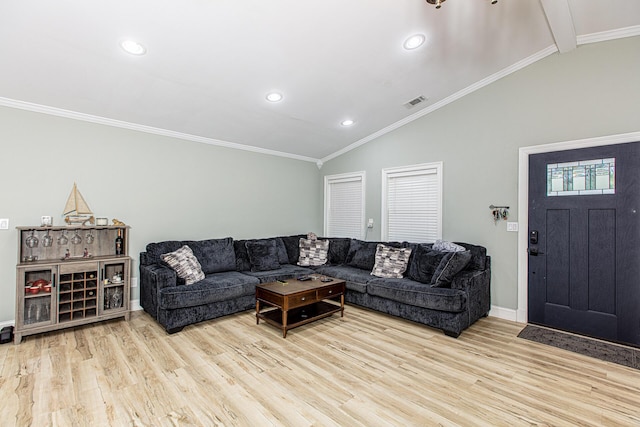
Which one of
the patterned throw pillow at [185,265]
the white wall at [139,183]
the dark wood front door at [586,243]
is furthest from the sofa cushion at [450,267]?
the white wall at [139,183]

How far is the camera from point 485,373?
2.58 m

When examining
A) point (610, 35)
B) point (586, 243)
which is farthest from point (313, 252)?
point (610, 35)

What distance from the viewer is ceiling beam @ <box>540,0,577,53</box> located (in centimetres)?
271

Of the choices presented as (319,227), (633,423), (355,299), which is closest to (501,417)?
(633,423)

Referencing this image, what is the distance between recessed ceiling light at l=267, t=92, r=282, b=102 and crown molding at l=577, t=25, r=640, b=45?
340 cm

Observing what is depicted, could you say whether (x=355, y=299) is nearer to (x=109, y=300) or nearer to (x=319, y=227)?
(x=319, y=227)

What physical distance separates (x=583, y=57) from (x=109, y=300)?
20.1 ft

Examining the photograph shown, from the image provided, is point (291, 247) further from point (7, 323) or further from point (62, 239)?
point (7, 323)

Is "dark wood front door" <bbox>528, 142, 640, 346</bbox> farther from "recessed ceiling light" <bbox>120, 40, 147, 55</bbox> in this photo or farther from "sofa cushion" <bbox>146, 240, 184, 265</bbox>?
"sofa cushion" <bbox>146, 240, 184, 265</bbox>

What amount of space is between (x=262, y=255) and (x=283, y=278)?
58 cm

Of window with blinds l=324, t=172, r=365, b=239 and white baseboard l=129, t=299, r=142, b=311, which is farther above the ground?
window with blinds l=324, t=172, r=365, b=239

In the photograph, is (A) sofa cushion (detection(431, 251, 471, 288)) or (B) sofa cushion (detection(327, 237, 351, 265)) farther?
(B) sofa cushion (detection(327, 237, 351, 265))

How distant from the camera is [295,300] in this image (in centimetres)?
336

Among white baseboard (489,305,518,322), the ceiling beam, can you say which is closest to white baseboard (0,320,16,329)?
white baseboard (489,305,518,322)
